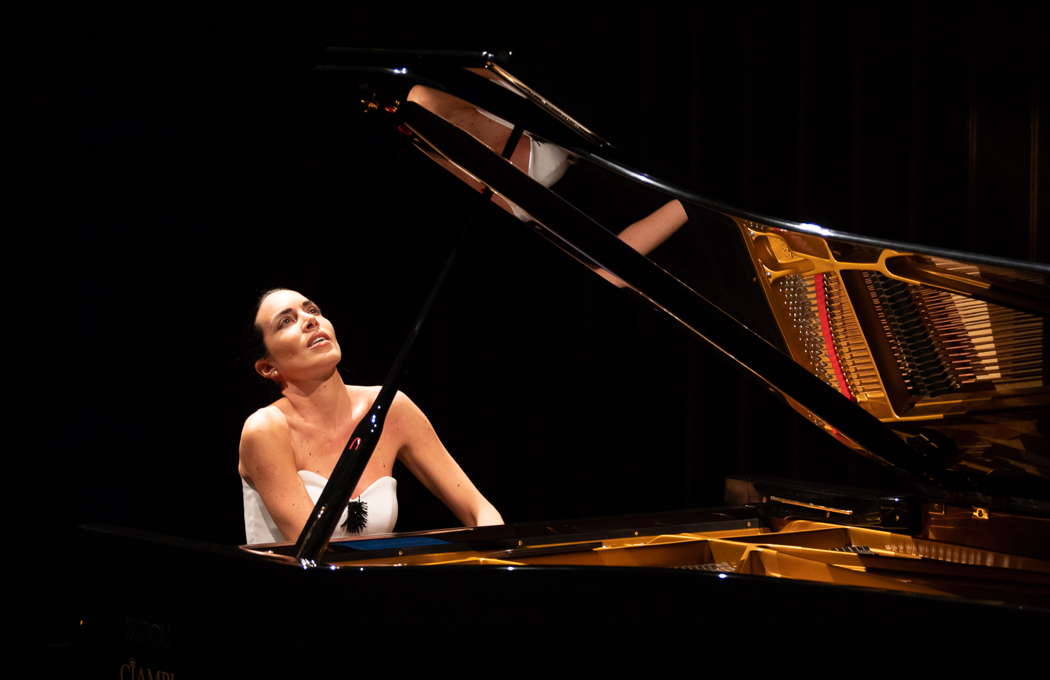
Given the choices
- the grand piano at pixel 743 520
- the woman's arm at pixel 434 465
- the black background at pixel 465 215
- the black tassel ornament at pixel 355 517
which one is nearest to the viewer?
the grand piano at pixel 743 520

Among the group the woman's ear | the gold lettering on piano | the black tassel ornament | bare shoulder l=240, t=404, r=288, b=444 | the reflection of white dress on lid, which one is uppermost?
the reflection of white dress on lid

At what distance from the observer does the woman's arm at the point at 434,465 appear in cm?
270

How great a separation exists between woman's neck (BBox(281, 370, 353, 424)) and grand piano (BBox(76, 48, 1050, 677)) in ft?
1.91

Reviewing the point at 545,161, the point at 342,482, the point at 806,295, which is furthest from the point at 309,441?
the point at 806,295

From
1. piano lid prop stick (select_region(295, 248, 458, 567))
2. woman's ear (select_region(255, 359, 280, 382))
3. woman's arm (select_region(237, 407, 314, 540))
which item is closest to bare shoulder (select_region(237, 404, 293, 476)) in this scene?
woman's arm (select_region(237, 407, 314, 540))

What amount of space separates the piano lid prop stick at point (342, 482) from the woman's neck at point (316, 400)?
0.69m

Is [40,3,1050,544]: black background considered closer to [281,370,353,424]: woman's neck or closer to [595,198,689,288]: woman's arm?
[281,370,353,424]: woman's neck

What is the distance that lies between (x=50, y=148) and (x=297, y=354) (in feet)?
3.17

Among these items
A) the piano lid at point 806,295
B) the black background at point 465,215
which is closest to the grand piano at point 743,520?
the piano lid at point 806,295

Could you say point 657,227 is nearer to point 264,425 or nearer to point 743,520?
point 743,520

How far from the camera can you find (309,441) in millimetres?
2568

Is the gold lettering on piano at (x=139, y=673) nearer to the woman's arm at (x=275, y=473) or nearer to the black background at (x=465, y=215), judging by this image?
the woman's arm at (x=275, y=473)

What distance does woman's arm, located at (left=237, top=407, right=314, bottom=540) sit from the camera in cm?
243

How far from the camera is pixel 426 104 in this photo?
1.93m
